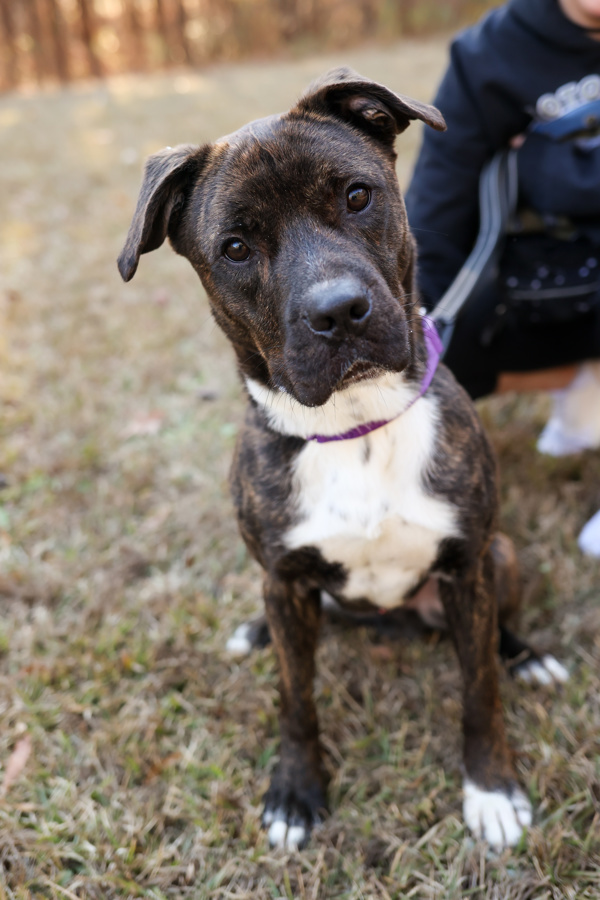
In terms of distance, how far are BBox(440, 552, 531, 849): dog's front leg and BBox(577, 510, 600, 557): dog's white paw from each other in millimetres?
975

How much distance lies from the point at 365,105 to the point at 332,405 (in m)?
0.78

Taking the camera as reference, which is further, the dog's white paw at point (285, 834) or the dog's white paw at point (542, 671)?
the dog's white paw at point (542, 671)

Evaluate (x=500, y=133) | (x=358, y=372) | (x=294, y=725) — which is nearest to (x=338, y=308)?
(x=358, y=372)

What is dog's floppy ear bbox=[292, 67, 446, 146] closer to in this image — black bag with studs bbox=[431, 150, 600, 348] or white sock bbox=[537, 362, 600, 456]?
black bag with studs bbox=[431, 150, 600, 348]

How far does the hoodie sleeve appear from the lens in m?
2.80

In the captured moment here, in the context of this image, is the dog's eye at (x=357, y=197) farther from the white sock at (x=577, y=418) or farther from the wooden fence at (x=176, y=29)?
the wooden fence at (x=176, y=29)

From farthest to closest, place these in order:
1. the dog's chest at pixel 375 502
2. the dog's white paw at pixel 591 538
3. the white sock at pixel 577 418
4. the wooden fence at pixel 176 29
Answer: the wooden fence at pixel 176 29, the white sock at pixel 577 418, the dog's white paw at pixel 591 538, the dog's chest at pixel 375 502

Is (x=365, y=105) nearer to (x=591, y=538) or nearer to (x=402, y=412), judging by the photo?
(x=402, y=412)

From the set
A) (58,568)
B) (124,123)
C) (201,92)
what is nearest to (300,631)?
(58,568)

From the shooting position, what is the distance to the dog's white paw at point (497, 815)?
6.28 ft

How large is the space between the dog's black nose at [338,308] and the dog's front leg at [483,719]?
78 centimetres

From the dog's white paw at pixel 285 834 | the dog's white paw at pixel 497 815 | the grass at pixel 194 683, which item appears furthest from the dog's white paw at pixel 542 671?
the dog's white paw at pixel 285 834

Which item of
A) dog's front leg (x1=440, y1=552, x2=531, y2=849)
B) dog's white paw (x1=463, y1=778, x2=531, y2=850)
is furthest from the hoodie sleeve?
dog's white paw (x1=463, y1=778, x2=531, y2=850)

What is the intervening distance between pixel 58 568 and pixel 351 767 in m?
1.55
